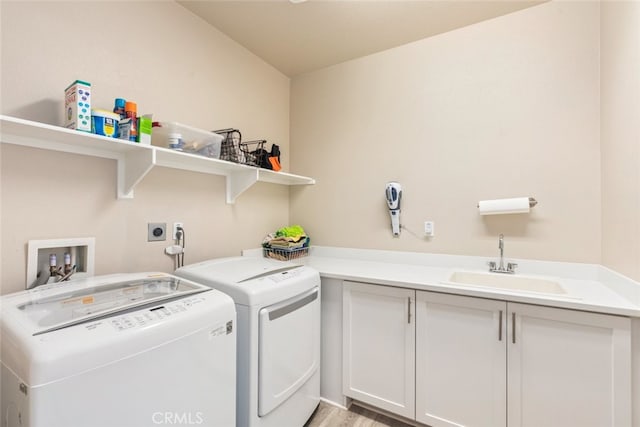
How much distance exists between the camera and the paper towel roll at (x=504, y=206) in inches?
68.9

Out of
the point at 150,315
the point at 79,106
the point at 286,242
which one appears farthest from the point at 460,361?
the point at 79,106

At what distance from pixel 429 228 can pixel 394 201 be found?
1.03 ft

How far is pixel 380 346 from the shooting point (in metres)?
1.77

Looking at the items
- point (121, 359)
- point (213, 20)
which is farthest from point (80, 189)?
point (213, 20)

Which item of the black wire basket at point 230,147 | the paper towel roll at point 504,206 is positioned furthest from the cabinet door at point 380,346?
the black wire basket at point 230,147

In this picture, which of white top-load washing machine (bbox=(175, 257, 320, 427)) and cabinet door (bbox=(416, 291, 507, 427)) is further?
cabinet door (bbox=(416, 291, 507, 427))

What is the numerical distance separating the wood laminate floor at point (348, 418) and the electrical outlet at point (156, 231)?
1.38 meters

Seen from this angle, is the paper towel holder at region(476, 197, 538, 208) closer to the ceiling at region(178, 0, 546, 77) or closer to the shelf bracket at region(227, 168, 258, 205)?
the ceiling at region(178, 0, 546, 77)

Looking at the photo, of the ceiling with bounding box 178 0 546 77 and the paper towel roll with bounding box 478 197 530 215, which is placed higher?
the ceiling with bounding box 178 0 546 77

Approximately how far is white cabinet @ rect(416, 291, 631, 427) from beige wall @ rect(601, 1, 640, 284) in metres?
0.35

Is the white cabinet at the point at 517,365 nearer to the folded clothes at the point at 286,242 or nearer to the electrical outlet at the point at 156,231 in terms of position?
the folded clothes at the point at 286,242

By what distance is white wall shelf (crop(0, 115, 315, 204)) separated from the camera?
1.11 meters

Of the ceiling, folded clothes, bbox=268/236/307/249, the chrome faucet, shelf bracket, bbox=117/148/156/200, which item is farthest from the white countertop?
the ceiling

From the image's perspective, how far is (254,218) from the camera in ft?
7.71
